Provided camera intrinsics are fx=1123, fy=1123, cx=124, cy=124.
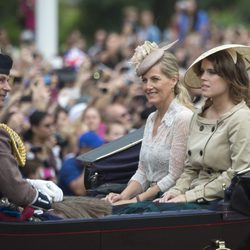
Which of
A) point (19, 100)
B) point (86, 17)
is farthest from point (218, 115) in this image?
point (86, 17)

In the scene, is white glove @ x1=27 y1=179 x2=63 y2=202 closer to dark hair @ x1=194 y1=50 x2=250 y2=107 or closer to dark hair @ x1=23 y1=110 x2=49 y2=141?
dark hair @ x1=194 y1=50 x2=250 y2=107

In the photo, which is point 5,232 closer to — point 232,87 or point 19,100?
point 232,87

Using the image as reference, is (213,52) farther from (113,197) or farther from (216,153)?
(113,197)

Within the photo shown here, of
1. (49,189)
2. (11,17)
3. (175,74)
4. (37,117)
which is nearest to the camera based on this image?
(49,189)

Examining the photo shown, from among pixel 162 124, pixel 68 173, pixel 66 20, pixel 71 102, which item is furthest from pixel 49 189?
pixel 66 20

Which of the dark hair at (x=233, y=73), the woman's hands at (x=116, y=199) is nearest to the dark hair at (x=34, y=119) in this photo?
the woman's hands at (x=116, y=199)

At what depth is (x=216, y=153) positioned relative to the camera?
25.0 ft

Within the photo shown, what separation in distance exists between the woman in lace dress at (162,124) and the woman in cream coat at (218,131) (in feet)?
0.52

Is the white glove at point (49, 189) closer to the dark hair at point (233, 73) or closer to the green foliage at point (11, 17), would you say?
the dark hair at point (233, 73)

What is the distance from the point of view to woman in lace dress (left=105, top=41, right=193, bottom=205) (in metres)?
8.12

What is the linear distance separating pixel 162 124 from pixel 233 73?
0.83 m

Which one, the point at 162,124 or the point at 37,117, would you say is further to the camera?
the point at 37,117

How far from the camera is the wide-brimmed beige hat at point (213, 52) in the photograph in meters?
7.67

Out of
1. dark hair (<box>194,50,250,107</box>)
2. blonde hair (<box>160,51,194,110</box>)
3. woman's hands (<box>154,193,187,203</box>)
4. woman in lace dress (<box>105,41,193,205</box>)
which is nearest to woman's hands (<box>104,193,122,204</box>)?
woman in lace dress (<box>105,41,193,205</box>)
